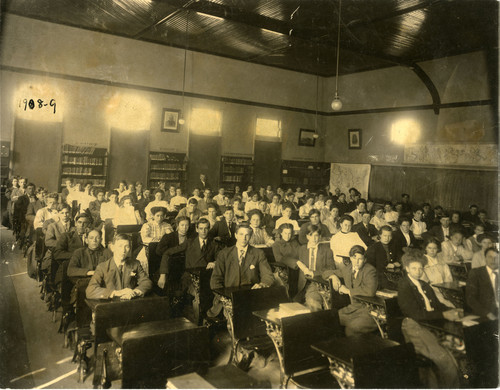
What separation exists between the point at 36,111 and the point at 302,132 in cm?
871

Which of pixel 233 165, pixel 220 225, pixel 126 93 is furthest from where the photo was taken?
pixel 233 165

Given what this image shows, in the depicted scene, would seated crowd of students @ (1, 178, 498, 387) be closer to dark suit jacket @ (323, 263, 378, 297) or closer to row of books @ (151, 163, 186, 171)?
dark suit jacket @ (323, 263, 378, 297)

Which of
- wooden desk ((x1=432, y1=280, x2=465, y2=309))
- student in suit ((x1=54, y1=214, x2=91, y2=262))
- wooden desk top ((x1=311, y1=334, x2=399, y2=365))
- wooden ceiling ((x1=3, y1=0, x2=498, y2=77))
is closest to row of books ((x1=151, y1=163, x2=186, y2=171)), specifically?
wooden ceiling ((x1=3, y1=0, x2=498, y2=77))

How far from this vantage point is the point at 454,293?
372 centimetres

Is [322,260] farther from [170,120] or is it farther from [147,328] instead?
[170,120]

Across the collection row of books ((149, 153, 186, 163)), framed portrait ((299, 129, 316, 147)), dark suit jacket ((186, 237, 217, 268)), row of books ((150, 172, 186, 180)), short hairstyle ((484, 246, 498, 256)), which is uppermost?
framed portrait ((299, 129, 316, 147))

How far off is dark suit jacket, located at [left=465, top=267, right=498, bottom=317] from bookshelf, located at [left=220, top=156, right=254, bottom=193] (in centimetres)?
1032

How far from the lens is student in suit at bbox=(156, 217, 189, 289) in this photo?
14.9 ft

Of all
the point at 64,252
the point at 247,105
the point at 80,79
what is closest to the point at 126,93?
the point at 80,79

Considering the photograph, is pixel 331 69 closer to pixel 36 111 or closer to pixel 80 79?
pixel 80 79

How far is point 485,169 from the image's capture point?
34.4 feet

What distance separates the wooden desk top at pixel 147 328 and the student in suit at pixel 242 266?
3.77 ft

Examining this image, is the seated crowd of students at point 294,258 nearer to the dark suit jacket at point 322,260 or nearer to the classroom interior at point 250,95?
the dark suit jacket at point 322,260

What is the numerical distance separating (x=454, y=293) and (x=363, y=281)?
0.85m
